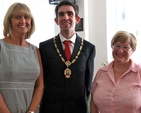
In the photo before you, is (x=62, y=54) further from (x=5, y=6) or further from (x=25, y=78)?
(x=5, y=6)

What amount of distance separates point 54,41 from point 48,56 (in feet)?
0.51

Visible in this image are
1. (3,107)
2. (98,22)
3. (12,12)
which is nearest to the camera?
(3,107)

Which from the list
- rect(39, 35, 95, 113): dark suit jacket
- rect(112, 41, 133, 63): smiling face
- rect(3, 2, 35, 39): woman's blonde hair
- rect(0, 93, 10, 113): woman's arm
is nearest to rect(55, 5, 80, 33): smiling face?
rect(39, 35, 95, 113): dark suit jacket

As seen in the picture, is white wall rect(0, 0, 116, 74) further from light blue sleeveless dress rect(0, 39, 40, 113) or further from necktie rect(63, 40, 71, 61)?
light blue sleeveless dress rect(0, 39, 40, 113)

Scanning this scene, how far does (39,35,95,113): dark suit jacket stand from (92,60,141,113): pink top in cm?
15

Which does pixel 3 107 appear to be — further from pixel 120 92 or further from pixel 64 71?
pixel 120 92

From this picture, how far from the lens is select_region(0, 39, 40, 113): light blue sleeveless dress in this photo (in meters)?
1.75

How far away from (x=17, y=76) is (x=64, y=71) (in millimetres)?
380

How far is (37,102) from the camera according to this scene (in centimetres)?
187

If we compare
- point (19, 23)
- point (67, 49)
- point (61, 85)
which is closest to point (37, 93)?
point (61, 85)

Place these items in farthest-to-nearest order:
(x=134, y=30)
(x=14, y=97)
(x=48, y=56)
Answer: (x=134, y=30) < (x=48, y=56) < (x=14, y=97)

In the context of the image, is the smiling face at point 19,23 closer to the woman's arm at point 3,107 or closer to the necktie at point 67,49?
the necktie at point 67,49

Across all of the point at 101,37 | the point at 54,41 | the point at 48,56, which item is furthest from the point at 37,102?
the point at 101,37

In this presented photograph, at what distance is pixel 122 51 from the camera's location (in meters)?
1.83
